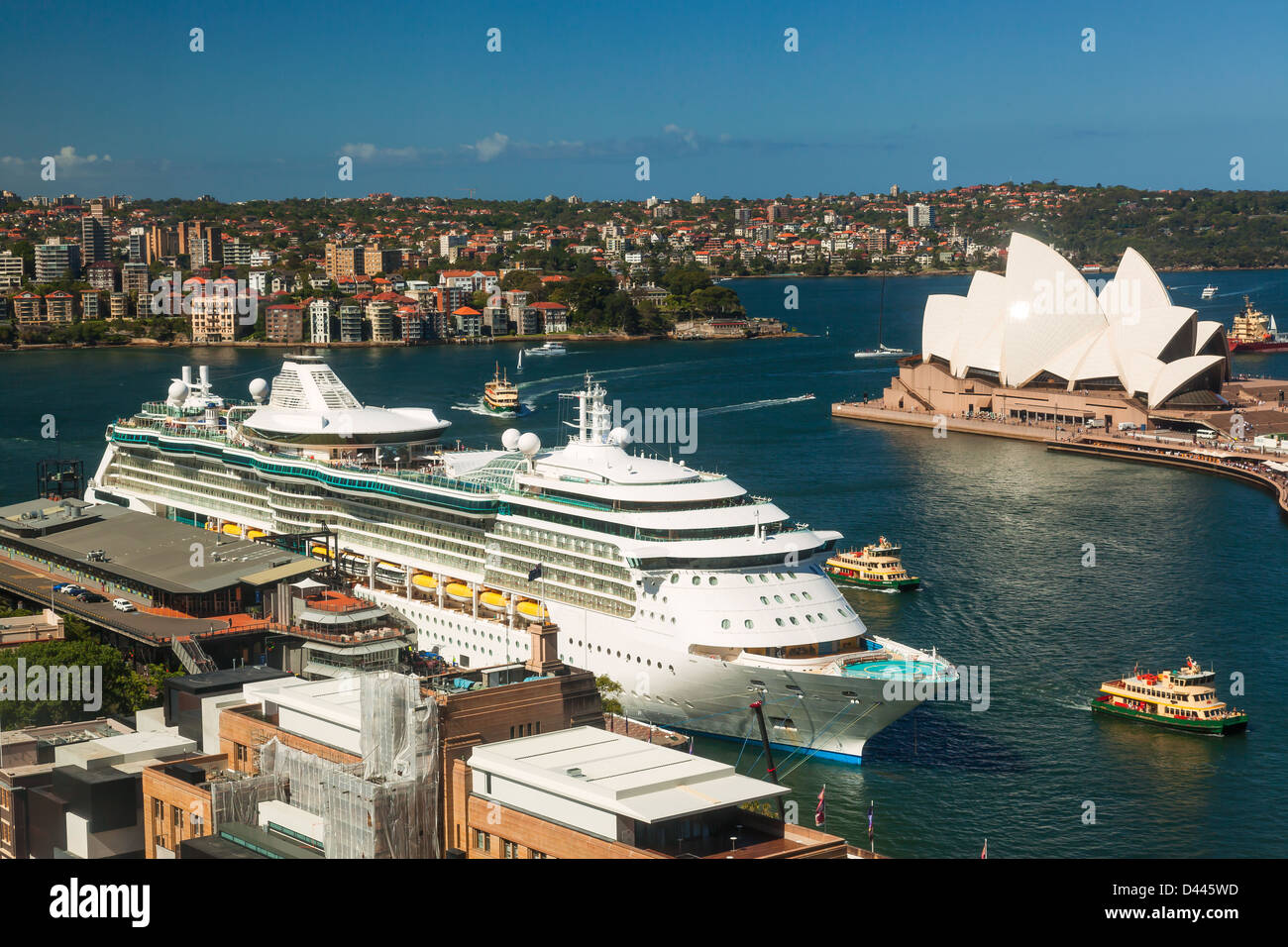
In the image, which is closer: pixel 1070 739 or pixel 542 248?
pixel 1070 739

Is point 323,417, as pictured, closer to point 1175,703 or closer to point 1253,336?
point 1175,703

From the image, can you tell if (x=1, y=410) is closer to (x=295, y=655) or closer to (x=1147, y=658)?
(x=295, y=655)

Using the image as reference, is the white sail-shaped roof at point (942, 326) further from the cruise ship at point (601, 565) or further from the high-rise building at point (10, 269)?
the high-rise building at point (10, 269)

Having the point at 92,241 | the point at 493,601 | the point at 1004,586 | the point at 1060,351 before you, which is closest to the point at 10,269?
the point at 92,241

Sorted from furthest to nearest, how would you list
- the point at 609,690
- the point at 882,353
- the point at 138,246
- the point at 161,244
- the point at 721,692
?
the point at 161,244 < the point at 138,246 < the point at 882,353 < the point at 609,690 < the point at 721,692

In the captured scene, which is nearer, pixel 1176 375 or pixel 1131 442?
pixel 1131 442

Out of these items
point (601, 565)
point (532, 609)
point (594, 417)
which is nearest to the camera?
point (601, 565)
